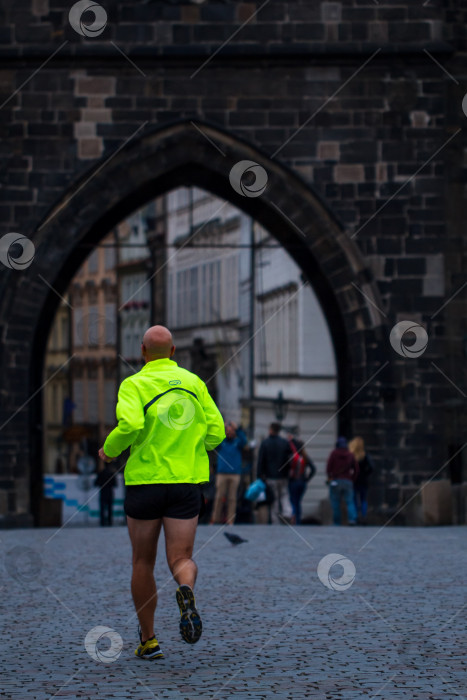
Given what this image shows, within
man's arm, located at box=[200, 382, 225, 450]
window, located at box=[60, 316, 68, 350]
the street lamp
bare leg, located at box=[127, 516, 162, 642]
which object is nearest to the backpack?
the street lamp

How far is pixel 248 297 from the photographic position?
44562 mm

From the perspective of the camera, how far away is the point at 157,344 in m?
7.48

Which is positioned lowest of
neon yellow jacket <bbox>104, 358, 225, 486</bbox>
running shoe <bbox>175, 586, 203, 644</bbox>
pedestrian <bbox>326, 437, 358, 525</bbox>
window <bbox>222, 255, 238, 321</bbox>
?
running shoe <bbox>175, 586, 203, 644</bbox>

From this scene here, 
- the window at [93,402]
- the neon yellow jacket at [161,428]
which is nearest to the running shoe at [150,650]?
the neon yellow jacket at [161,428]

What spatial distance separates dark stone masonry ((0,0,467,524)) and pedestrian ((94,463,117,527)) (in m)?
2.57

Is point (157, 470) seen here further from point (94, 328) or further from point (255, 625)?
point (94, 328)

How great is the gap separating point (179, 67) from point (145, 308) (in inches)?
1497

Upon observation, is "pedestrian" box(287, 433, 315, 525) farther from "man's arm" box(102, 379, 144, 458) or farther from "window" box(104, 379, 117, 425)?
"window" box(104, 379, 117, 425)

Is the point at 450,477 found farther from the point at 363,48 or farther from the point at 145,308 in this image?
the point at 145,308

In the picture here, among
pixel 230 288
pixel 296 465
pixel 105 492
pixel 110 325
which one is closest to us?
pixel 296 465

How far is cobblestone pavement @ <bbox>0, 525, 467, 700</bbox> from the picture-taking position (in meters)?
6.54

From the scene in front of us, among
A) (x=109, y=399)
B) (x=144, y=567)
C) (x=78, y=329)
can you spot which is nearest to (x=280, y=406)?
(x=144, y=567)

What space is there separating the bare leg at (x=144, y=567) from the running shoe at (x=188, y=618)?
381mm

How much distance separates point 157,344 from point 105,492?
15073mm
